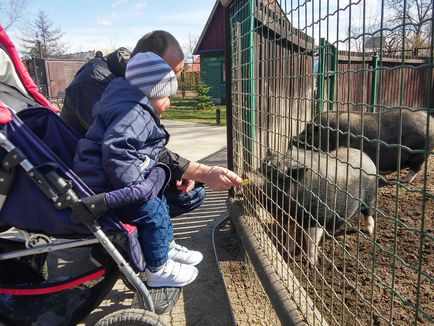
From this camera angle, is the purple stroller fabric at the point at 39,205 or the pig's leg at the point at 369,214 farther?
the pig's leg at the point at 369,214

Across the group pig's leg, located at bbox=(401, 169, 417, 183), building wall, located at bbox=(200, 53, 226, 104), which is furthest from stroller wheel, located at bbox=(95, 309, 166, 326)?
building wall, located at bbox=(200, 53, 226, 104)

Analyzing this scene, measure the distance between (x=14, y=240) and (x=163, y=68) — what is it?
4.43 ft

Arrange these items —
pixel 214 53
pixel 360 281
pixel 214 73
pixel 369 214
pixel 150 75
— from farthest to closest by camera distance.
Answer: pixel 214 73, pixel 214 53, pixel 369 214, pixel 360 281, pixel 150 75

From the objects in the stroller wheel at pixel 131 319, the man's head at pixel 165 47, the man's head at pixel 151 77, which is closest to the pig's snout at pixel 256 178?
the man's head at pixel 165 47

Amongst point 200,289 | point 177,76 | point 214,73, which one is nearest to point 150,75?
point 177,76

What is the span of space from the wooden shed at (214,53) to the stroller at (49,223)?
21417 mm

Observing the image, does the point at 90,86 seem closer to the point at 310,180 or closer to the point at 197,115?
the point at 310,180

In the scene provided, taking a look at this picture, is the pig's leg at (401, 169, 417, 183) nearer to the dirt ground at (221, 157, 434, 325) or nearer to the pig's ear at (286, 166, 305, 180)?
the dirt ground at (221, 157, 434, 325)

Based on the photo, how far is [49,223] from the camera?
1989 millimetres

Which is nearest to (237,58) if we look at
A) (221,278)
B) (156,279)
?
(221,278)

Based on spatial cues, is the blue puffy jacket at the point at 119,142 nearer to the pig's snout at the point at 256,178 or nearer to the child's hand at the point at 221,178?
the child's hand at the point at 221,178

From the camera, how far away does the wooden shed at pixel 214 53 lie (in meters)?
23.9

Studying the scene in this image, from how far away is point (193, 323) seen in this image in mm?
2635

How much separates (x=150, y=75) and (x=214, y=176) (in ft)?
2.48
